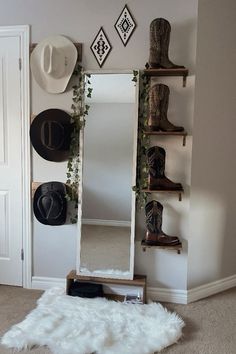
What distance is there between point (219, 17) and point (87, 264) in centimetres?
212

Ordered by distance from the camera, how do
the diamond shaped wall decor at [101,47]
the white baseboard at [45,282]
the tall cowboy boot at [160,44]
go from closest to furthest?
the tall cowboy boot at [160,44], the diamond shaped wall decor at [101,47], the white baseboard at [45,282]

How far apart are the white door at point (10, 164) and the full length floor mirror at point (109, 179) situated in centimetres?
55

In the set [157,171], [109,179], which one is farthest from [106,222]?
[157,171]

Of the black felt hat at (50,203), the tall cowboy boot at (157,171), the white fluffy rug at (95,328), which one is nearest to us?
the white fluffy rug at (95,328)

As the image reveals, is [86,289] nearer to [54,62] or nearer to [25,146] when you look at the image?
[25,146]

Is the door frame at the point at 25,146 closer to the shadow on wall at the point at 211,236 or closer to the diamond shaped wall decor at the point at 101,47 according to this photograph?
the diamond shaped wall decor at the point at 101,47

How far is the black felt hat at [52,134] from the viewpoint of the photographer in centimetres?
254

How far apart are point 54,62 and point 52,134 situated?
21.1 inches

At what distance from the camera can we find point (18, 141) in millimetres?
2695

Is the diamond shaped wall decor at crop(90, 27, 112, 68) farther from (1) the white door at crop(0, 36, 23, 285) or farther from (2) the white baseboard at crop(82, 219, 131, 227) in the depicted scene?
(2) the white baseboard at crop(82, 219, 131, 227)

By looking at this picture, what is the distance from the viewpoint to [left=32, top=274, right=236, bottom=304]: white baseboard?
2586 millimetres

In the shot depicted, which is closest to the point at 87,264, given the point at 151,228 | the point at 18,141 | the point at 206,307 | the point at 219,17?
the point at 151,228

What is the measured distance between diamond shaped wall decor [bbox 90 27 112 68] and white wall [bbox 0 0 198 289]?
0.10ft

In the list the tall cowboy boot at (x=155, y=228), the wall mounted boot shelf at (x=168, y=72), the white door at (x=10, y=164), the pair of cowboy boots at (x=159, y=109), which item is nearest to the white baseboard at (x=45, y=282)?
the white door at (x=10, y=164)
